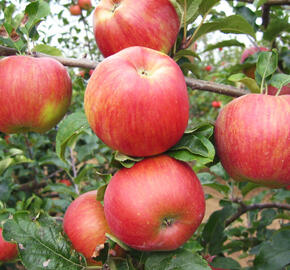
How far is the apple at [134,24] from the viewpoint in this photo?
77 cm

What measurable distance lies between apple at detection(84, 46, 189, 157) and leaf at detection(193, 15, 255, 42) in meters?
0.26

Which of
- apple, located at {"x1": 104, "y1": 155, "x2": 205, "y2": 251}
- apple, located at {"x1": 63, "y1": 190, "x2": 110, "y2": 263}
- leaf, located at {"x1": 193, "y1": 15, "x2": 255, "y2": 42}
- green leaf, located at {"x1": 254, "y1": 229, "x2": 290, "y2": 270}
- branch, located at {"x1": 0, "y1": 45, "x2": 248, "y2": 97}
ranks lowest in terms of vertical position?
green leaf, located at {"x1": 254, "y1": 229, "x2": 290, "y2": 270}

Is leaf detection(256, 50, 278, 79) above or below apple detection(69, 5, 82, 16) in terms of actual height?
above

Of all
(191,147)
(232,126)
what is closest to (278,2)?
(232,126)

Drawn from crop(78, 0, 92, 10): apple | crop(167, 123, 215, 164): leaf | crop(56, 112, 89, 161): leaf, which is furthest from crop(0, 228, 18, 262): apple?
crop(78, 0, 92, 10): apple

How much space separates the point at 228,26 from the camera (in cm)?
91

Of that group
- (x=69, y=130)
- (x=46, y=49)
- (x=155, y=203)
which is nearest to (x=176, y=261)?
(x=155, y=203)

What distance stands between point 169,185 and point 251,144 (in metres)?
0.21

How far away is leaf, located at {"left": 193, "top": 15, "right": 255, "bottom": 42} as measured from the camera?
88cm

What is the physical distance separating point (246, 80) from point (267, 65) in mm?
70

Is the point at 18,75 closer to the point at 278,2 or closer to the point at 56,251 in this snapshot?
the point at 56,251

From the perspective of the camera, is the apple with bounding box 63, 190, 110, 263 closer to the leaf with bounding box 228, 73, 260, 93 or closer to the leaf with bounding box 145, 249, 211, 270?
the leaf with bounding box 145, 249, 211, 270

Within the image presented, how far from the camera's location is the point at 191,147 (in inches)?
27.5

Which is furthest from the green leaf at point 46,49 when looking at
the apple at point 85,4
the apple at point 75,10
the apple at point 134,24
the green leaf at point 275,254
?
the apple at point 75,10
